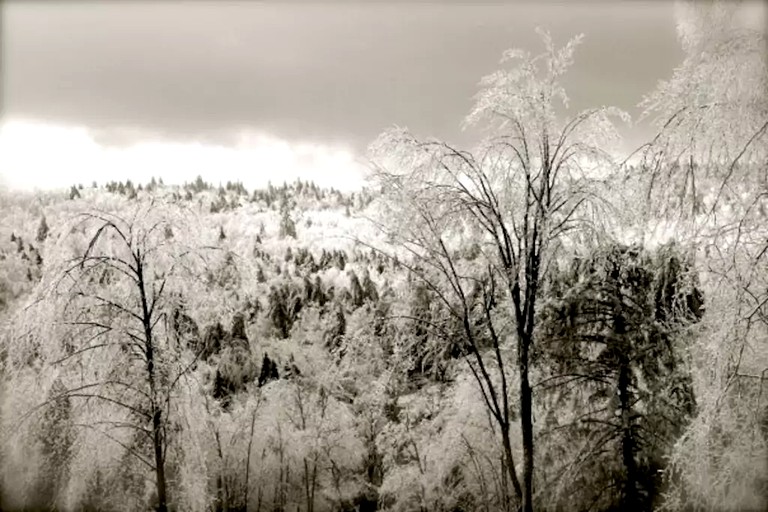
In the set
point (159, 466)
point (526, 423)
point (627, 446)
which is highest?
point (526, 423)

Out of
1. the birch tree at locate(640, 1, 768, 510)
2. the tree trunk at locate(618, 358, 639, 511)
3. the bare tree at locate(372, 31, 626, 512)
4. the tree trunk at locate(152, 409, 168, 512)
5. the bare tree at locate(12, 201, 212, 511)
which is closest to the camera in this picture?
the birch tree at locate(640, 1, 768, 510)

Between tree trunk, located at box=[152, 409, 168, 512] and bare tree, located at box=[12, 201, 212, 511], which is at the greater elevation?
bare tree, located at box=[12, 201, 212, 511]

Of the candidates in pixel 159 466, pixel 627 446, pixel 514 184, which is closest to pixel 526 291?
pixel 514 184

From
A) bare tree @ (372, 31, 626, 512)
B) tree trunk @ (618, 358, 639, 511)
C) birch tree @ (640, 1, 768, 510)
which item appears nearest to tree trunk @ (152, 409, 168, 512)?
bare tree @ (372, 31, 626, 512)

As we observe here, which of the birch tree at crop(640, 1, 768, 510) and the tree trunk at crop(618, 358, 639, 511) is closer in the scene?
the birch tree at crop(640, 1, 768, 510)

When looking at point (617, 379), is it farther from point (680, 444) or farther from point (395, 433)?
point (395, 433)

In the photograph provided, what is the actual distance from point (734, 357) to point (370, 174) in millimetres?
4177

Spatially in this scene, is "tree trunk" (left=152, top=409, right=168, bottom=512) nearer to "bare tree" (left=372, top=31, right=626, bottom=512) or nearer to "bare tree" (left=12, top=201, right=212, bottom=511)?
"bare tree" (left=12, top=201, right=212, bottom=511)

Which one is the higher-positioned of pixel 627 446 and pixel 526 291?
pixel 526 291

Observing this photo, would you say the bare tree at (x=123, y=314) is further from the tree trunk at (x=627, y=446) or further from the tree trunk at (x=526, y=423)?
the tree trunk at (x=627, y=446)

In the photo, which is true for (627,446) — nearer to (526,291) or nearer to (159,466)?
(526,291)

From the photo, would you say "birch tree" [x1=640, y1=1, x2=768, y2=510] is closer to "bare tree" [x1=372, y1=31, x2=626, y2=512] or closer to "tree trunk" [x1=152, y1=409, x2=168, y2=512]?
"bare tree" [x1=372, y1=31, x2=626, y2=512]

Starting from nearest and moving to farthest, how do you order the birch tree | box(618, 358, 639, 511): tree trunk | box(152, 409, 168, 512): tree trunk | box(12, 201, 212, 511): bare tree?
the birch tree
box(12, 201, 212, 511): bare tree
box(152, 409, 168, 512): tree trunk
box(618, 358, 639, 511): tree trunk

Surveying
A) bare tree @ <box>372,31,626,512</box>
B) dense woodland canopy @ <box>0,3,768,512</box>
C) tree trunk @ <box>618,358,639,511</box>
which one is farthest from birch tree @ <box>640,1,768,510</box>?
tree trunk @ <box>618,358,639,511</box>
